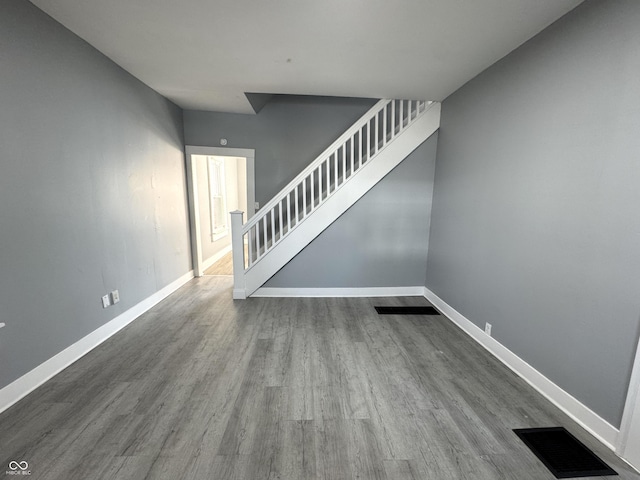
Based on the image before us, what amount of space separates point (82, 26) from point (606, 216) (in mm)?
3772

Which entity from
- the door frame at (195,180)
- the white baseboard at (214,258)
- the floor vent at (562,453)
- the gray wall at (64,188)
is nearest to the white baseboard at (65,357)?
the gray wall at (64,188)

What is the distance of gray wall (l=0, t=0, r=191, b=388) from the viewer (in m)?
1.69

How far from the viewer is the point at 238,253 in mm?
3502

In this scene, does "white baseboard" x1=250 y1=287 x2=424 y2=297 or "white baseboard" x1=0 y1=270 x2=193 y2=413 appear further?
"white baseboard" x1=250 y1=287 x2=424 y2=297

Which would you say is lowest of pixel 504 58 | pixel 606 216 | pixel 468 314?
pixel 468 314

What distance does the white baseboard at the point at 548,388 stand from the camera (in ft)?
5.03

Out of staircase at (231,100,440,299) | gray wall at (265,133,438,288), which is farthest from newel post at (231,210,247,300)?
gray wall at (265,133,438,288)

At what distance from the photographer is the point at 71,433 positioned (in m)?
1.53

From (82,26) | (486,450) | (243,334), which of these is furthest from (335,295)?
(82,26)

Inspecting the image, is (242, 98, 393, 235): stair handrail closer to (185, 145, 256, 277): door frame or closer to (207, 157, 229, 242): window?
(185, 145, 256, 277): door frame

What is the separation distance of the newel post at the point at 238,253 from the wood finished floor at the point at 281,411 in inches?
33.4

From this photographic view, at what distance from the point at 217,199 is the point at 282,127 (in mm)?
2545

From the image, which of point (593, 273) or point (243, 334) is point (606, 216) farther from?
point (243, 334)

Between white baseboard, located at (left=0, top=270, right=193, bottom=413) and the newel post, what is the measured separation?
101cm
